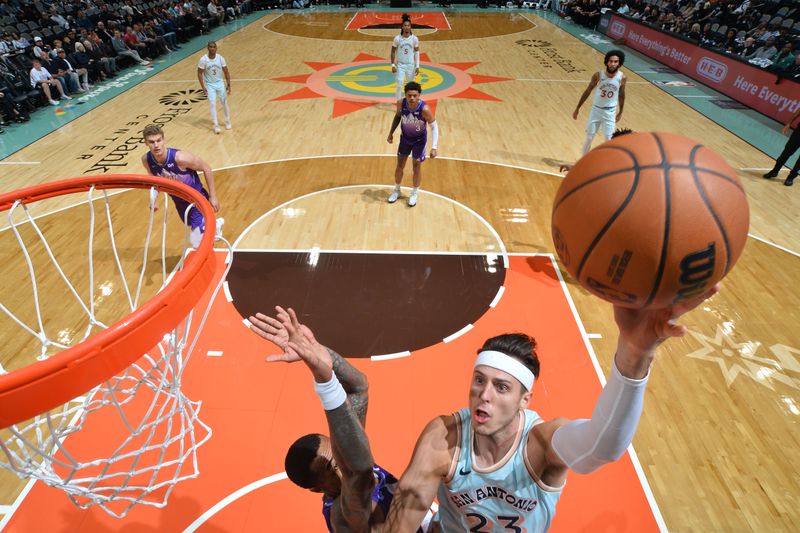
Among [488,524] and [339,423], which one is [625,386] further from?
[339,423]

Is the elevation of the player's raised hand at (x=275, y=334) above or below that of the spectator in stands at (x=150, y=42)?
above

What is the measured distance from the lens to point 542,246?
246 inches

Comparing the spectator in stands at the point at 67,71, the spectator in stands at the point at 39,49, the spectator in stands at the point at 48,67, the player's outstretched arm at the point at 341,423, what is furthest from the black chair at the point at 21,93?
the player's outstretched arm at the point at 341,423

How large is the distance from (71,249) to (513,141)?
25.9 ft

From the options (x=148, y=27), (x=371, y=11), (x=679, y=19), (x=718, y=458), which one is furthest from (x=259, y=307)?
(x=371, y=11)

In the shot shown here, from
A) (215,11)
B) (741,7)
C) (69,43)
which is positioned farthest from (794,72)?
(215,11)

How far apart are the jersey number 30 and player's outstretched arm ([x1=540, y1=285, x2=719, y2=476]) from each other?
16.9 inches

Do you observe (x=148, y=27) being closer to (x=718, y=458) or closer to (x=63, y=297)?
(x=63, y=297)

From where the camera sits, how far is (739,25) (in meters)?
15.3

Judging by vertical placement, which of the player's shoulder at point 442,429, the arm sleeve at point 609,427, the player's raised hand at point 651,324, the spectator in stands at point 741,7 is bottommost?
the player's shoulder at point 442,429

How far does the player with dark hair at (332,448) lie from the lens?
70.7 inches

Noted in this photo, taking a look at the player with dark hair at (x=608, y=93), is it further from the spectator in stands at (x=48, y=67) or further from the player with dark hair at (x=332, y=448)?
the spectator in stands at (x=48, y=67)

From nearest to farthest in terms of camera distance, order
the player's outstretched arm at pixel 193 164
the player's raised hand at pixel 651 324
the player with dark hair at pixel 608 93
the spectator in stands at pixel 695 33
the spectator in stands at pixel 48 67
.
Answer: the player's raised hand at pixel 651 324 → the player's outstretched arm at pixel 193 164 → the player with dark hair at pixel 608 93 → the spectator in stands at pixel 48 67 → the spectator in stands at pixel 695 33

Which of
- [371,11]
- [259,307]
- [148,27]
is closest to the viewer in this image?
[259,307]
